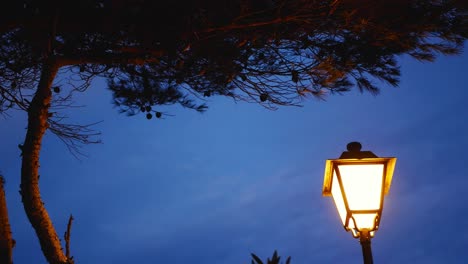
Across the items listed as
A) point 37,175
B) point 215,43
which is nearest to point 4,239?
point 37,175

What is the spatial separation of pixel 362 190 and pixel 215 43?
236 cm

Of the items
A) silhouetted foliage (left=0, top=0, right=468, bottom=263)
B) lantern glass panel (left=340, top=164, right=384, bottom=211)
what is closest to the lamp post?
lantern glass panel (left=340, top=164, right=384, bottom=211)

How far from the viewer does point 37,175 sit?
4719 mm

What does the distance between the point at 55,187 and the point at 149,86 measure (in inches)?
4614

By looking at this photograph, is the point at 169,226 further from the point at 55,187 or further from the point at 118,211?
the point at 55,187

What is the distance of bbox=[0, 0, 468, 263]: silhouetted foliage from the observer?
4.64 m

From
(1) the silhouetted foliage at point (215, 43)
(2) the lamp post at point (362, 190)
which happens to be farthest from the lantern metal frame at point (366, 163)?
(1) the silhouetted foliage at point (215, 43)

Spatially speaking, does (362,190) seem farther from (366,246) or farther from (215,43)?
(215,43)

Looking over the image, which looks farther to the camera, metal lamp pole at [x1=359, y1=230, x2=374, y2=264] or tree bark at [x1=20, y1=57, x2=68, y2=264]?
tree bark at [x1=20, y1=57, x2=68, y2=264]

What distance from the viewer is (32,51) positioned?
5559mm

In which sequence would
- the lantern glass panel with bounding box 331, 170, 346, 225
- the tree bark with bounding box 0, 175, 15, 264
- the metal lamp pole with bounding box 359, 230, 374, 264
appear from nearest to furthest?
the metal lamp pole with bounding box 359, 230, 374, 264 < the lantern glass panel with bounding box 331, 170, 346, 225 < the tree bark with bounding box 0, 175, 15, 264

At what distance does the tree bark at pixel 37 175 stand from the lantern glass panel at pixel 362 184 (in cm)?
256

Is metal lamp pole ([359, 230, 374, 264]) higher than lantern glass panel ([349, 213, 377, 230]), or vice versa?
lantern glass panel ([349, 213, 377, 230])

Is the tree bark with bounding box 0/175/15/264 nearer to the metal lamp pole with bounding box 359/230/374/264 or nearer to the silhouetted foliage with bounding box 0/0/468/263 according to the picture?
the silhouetted foliage with bounding box 0/0/468/263
